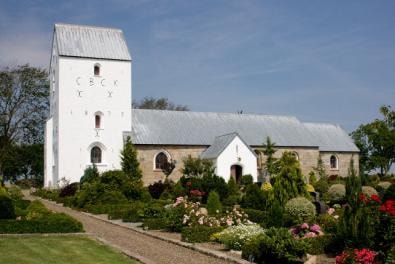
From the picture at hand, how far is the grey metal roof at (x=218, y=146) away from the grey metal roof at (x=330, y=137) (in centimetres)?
940

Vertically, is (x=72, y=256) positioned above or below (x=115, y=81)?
below

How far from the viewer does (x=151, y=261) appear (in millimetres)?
10266

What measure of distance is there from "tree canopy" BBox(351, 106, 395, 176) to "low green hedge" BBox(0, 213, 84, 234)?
39.3 m

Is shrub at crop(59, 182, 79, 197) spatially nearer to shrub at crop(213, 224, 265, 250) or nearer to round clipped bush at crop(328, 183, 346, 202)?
round clipped bush at crop(328, 183, 346, 202)

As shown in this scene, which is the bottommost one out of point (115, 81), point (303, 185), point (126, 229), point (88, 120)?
point (126, 229)

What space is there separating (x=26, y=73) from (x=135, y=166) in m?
18.3

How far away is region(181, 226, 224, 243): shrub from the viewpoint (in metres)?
13.0

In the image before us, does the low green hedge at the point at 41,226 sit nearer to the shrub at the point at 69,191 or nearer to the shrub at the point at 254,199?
the shrub at the point at 254,199

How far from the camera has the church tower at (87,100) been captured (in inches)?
1350

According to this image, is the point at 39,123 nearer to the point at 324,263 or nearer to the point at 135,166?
the point at 135,166

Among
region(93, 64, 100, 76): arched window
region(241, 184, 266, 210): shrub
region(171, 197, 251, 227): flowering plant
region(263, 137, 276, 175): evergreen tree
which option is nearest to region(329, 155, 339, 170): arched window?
region(263, 137, 276, 175): evergreen tree

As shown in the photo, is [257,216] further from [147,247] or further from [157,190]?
[157,190]

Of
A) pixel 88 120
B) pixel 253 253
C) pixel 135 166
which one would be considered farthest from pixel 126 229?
pixel 88 120

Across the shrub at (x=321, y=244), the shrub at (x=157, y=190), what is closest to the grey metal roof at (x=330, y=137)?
the shrub at (x=157, y=190)
